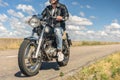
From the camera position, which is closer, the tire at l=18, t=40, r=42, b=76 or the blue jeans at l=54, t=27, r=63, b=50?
the tire at l=18, t=40, r=42, b=76

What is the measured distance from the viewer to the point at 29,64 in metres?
7.65

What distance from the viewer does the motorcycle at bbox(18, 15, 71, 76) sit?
7.23 meters

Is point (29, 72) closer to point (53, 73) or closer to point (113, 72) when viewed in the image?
point (53, 73)

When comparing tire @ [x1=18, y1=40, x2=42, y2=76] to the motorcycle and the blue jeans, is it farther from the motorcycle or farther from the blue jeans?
the blue jeans

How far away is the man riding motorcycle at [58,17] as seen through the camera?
8446mm

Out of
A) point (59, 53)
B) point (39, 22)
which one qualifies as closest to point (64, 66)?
point (59, 53)

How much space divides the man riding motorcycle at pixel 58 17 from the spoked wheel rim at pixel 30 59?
95 cm

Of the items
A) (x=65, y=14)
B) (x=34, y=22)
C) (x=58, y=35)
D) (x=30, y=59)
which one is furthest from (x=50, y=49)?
(x=65, y=14)

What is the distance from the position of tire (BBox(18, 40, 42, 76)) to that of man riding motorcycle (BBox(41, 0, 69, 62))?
3.00ft

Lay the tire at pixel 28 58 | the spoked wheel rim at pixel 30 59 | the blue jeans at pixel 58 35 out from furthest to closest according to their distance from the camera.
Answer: the blue jeans at pixel 58 35, the spoked wheel rim at pixel 30 59, the tire at pixel 28 58

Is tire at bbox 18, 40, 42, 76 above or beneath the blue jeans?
beneath

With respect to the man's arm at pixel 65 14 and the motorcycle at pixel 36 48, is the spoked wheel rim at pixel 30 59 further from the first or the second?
the man's arm at pixel 65 14

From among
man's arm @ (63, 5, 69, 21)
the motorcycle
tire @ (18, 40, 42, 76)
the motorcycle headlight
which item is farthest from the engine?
man's arm @ (63, 5, 69, 21)

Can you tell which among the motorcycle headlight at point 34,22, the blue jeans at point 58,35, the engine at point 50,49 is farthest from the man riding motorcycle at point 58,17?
the motorcycle headlight at point 34,22
